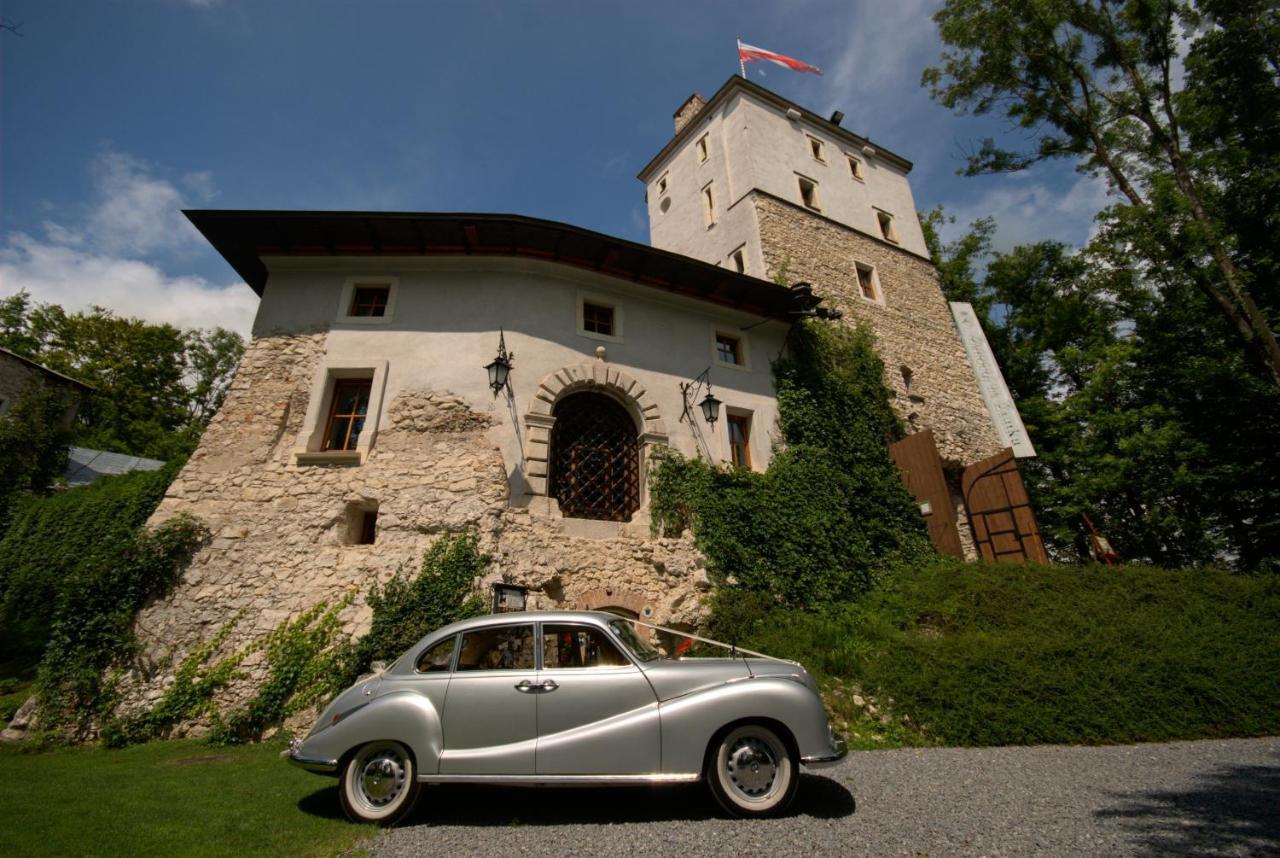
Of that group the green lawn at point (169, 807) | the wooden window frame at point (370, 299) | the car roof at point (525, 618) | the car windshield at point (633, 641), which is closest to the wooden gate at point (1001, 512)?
the car windshield at point (633, 641)

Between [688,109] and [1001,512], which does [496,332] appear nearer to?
[1001,512]

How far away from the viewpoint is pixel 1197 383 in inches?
592

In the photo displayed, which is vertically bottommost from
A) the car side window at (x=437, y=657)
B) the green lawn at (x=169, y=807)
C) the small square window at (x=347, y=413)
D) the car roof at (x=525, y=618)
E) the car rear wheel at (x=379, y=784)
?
the green lawn at (x=169, y=807)

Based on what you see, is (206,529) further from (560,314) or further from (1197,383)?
(1197,383)

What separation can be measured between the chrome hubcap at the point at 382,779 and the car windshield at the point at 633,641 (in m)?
1.93

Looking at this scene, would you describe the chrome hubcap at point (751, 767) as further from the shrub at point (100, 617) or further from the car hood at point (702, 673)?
the shrub at point (100, 617)

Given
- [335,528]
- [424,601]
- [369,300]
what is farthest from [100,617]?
[369,300]

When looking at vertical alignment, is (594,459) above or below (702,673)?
above

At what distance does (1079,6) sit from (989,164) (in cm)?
445

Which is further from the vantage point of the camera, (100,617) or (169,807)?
(100,617)

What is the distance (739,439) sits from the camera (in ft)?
40.2

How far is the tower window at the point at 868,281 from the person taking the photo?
58.5ft

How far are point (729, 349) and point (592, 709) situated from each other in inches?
413

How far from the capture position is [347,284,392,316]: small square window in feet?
35.6
